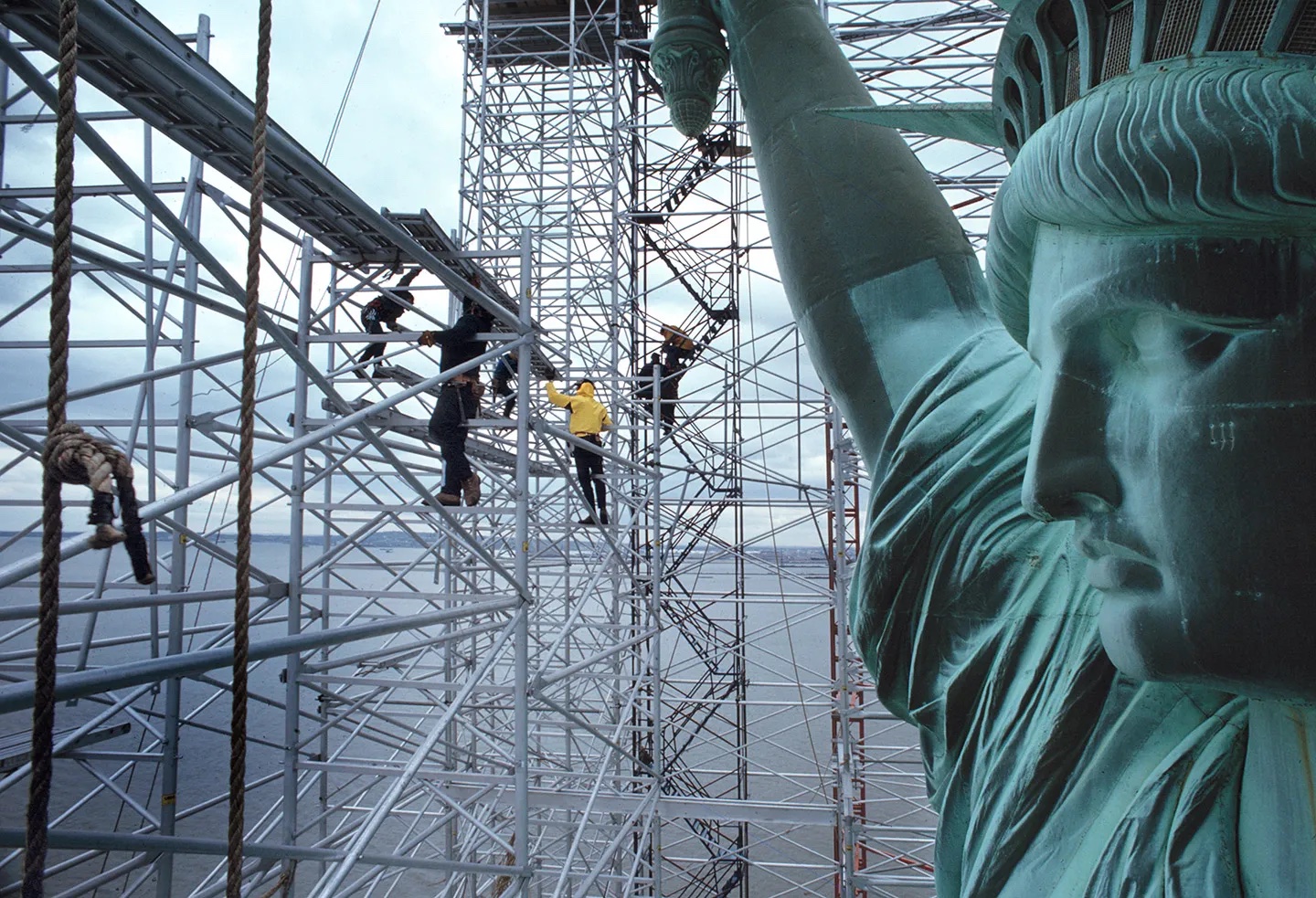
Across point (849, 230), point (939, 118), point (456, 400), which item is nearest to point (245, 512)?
point (849, 230)

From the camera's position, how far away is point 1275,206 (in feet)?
3.12

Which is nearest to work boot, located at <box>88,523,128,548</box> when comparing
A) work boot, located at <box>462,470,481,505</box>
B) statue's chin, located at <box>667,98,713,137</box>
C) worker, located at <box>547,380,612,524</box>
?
statue's chin, located at <box>667,98,713,137</box>

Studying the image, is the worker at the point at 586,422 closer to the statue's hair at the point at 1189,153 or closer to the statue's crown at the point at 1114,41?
the statue's crown at the point at 1114,41

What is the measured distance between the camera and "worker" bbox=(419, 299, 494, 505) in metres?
5.46

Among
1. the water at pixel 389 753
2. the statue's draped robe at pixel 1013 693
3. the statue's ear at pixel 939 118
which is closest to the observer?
the statue's draped robe at pixel 1013 693

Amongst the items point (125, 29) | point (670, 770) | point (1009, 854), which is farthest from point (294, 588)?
point (670, 770)

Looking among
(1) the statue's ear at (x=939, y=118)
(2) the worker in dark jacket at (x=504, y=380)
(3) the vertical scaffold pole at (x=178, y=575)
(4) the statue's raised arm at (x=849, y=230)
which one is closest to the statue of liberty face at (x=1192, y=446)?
(1) the statue's ear at (x=939, y=118)

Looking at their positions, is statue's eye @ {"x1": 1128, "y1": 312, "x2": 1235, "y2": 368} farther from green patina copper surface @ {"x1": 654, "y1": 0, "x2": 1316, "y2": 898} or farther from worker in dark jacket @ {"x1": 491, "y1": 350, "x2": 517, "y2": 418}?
worker in dark jacket @ {"x1": 491, "y1": 350, "x2": 517, "y2": 418}

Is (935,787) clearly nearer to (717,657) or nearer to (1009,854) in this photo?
(1009,854)

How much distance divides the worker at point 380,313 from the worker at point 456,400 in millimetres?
372

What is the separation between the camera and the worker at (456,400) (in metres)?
5.46

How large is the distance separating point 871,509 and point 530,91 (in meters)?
12.5

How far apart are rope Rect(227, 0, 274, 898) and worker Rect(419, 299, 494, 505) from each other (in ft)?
13.7

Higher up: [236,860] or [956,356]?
[956,356]
